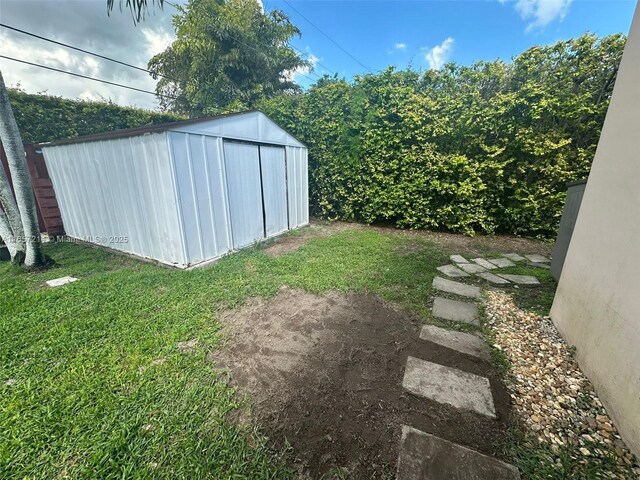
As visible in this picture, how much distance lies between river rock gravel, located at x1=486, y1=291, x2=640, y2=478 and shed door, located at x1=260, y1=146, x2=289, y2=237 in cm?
442

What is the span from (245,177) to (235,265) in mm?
→ 1774

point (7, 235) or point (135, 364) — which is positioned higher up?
point (7, 235)

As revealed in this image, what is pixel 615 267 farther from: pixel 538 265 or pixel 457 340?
pixel 538 265

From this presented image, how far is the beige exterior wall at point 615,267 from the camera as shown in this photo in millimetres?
1462

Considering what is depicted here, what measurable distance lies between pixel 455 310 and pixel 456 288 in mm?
618

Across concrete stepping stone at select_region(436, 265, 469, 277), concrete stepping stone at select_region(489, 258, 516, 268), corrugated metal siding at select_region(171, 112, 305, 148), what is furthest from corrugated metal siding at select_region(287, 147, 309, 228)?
concrete stepping stone at select_region(489, 258, 516, 268)

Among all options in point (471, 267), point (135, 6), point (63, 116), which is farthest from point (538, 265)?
point (63, 116)

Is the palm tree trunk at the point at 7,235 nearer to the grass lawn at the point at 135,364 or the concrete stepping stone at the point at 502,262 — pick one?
the grass lawn at the point at 135,364

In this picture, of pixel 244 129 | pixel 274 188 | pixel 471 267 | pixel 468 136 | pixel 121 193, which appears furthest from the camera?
pixel 274 188

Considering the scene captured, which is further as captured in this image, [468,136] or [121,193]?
[468,136]

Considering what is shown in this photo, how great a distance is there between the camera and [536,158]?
5.14 meters

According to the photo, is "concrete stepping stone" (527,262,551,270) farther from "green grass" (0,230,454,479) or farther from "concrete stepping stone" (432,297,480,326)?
"concrete stepping stone" (432,297,480,326)

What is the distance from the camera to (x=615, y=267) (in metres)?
1.70

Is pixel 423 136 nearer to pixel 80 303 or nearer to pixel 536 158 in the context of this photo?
pixel 536 158
